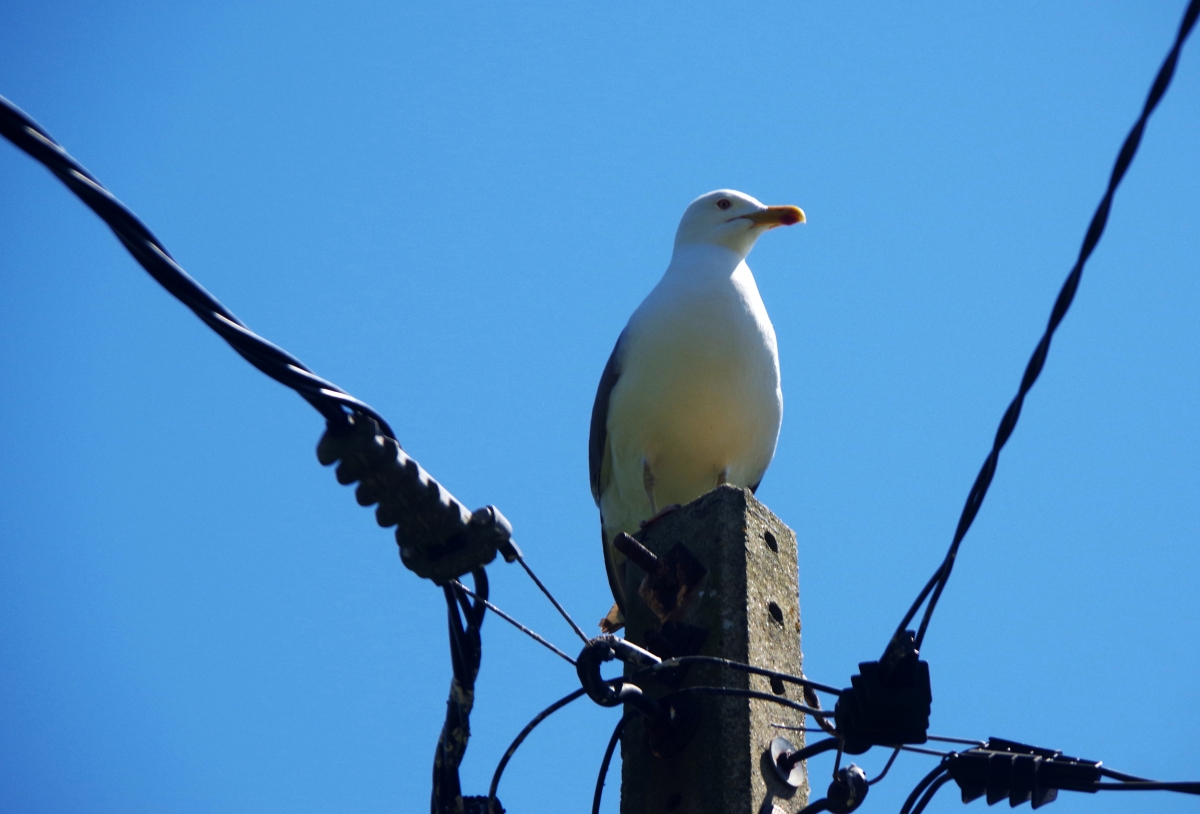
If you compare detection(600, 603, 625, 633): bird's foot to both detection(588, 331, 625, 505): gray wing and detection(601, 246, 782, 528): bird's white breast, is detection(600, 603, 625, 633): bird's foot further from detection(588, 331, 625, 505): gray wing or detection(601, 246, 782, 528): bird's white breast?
detection(588, 331, 625, 505): gray wing

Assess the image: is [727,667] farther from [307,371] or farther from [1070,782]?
[307,371]

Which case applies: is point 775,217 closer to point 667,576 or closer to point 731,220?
point 731,220

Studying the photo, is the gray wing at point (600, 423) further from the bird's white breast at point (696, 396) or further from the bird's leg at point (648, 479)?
the bird's leg at point (648, 479)

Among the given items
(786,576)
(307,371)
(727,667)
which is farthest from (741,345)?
(307,371)

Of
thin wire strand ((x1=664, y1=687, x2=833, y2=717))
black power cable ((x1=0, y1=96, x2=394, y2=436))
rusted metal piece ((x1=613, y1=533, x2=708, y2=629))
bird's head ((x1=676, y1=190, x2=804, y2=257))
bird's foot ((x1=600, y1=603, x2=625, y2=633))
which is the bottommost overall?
thin wire strand ((x1=664, y1=687, x2=833, y2=717))

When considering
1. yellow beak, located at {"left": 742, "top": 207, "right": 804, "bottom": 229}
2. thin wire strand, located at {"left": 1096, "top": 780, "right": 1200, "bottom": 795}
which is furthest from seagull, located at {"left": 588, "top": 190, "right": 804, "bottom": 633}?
thin wire strand, located at {"left": 1096, "top": 780, "right": 1200, "bottom": 795}

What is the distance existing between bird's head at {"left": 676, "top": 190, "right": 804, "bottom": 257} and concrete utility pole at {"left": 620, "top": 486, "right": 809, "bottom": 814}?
11.4 feet

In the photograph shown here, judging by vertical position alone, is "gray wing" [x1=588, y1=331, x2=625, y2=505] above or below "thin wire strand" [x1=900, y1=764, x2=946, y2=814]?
above

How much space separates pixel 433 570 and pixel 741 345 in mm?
3159

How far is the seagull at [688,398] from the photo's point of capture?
5719mm

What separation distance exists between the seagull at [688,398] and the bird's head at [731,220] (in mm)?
658

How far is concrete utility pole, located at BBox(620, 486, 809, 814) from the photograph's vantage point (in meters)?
3.21

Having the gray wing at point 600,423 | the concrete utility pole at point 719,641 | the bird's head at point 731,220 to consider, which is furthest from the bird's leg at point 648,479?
the concrete utility pole at point 719,641

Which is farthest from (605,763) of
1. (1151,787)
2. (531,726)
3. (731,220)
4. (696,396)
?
(731,220)
